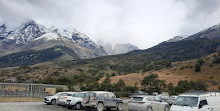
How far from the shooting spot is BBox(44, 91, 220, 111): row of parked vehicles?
37.0 feet

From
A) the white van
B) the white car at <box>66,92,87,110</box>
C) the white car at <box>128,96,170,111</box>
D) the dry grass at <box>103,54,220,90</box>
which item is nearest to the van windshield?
the white van

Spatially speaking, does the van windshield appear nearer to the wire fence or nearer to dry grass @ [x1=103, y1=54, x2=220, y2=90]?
the wire fence

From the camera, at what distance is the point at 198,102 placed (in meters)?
11.0

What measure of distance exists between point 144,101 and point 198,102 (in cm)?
474

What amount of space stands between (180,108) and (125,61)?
114267 mm

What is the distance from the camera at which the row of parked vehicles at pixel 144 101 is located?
37.0 feet

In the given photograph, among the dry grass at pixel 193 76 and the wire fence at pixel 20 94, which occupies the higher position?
the dry grass at pixel 193 76

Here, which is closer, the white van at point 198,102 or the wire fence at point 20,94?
the white van at point 198,102

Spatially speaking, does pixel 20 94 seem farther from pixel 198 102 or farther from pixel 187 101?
pixel 198 102

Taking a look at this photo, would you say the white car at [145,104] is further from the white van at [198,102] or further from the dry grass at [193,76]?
the dry grass at [193,76]

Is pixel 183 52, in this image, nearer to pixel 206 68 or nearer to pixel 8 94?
pixel 206 68

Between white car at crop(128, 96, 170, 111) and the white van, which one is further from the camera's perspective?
white car at crop(128, 96, 170, 111)

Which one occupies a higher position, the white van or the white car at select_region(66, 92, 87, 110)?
the white van

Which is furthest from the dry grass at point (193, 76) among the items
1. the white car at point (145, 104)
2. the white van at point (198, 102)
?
the white van at point (198, 102)
